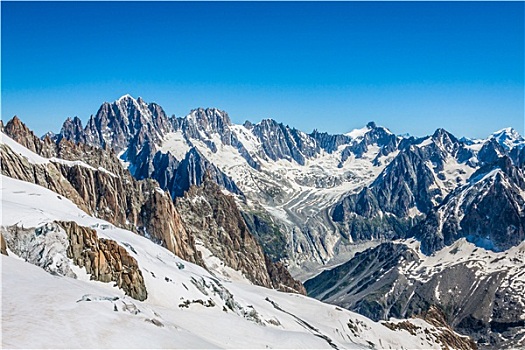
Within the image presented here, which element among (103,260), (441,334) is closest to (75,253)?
(103,260)

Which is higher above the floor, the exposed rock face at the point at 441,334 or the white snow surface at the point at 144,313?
the white snow surface at the point at 144,313

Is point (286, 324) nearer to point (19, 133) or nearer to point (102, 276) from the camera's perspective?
point (102, 276)

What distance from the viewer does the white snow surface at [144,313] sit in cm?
3253

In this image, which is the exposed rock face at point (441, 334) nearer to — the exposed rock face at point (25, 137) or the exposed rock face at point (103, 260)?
the exposed rock face at point (103, 260)

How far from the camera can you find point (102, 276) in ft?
195

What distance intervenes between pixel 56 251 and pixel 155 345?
28077mm

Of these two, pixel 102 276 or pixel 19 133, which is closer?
pixel 102 276

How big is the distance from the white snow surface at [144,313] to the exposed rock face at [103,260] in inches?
52.4

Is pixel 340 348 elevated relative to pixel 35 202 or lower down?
lower down

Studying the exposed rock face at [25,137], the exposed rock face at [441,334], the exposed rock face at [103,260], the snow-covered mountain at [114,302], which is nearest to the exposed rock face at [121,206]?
the exposed rock face at [25,137]

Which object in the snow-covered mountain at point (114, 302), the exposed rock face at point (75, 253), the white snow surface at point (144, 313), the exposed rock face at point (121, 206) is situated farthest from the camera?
the exposed rock face at point (121, 206)

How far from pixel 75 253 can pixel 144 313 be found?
19.7 metres

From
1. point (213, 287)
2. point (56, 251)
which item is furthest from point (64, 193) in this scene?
point (56, 251)

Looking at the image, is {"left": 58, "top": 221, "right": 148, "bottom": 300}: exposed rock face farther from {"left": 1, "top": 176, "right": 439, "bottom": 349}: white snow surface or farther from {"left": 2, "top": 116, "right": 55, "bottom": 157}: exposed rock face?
{"left": 2, "top": 116, "right": 55, "bottom": 157}: exposed rock face
